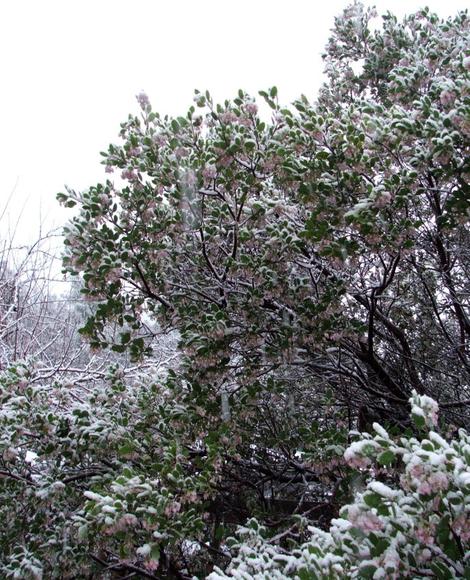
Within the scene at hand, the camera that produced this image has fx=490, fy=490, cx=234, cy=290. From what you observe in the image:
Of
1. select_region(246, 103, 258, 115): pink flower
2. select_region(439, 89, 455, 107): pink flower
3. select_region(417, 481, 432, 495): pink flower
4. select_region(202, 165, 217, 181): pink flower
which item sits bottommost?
select_region(417, 481, 432, 495): pink flower

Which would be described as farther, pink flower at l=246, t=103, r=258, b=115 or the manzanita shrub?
→ pink flower at l=246, t=103, r=258, b=115

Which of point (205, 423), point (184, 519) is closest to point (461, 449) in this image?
point (184, 519)

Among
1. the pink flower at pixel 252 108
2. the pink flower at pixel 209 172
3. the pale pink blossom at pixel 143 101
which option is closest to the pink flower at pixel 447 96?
the pink flower at pixel 252 108

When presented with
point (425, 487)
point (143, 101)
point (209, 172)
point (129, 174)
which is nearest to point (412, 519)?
point (425, 487)

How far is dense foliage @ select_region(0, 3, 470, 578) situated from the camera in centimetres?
300

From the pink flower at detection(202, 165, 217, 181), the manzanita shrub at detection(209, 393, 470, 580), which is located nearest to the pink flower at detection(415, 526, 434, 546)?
the manzanita shrub at detection(209, 393, 470, 580)

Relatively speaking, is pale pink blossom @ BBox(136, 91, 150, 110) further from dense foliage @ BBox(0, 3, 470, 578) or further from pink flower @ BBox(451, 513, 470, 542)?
pink flower @ BBox(451, 513, 470, 542)

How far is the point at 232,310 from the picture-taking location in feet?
12.0

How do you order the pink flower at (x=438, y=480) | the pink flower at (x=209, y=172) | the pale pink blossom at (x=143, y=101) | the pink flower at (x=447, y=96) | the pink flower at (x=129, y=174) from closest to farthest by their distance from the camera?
the pink flower at (x=438, y=480) < the pink flower at (x=447, y=96) < the pink flower at (x=209, y=172) < the pink flower at (x=129, y=174) < the pale pink blossom at (x=143, y=101)

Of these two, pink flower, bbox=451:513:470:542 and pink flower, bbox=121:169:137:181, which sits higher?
pink flower, bbox=121:169:137:181

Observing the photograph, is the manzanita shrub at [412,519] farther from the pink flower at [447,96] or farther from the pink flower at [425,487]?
the pink flower at [447,96]

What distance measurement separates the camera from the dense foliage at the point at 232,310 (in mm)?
3004

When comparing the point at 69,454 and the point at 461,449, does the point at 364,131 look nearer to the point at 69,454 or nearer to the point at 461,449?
the point at 461,449

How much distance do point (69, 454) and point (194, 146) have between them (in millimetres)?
2407
